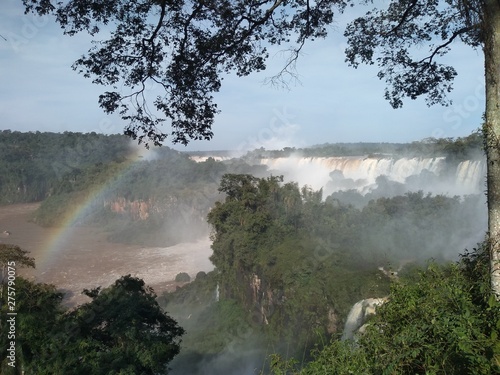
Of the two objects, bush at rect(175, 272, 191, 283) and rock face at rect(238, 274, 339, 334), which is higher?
rock face at rect(238, 274, 339, 334)

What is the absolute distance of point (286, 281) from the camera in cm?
1969

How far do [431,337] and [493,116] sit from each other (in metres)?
2.01

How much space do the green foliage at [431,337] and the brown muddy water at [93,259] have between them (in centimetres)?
2763

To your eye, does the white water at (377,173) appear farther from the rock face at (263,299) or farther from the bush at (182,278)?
the bush at (182,278)

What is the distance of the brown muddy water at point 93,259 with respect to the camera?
3212 centimetres

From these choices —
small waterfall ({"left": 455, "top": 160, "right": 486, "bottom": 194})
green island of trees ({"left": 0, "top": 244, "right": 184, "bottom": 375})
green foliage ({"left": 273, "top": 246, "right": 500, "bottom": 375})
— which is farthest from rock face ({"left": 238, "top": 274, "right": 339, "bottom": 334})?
small waterfall ({"left": 455, "top": 160, "right": 486, "bottom": 194})

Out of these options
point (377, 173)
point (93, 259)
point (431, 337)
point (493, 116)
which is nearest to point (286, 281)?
point (431, 337)

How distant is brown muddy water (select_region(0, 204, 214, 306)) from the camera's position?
1265 inches

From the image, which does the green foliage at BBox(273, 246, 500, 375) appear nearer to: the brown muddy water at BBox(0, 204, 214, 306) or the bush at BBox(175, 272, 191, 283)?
the brown muddy water at BBox(0, 204, 214, 306)

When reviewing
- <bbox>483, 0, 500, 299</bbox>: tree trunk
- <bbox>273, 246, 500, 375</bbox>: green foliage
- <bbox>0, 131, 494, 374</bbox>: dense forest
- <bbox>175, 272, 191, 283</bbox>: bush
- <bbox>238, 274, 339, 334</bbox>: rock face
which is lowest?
<bbox>175, 272, 191, 283</bbox>: bush

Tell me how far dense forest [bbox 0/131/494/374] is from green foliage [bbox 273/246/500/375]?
0.01 metres

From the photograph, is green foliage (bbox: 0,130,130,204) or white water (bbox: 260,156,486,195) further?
green foliage (bbox: 0,130,130,204)

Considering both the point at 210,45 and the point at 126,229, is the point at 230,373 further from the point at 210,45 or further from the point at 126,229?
the point at 126,229

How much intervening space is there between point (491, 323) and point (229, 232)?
2308cm
